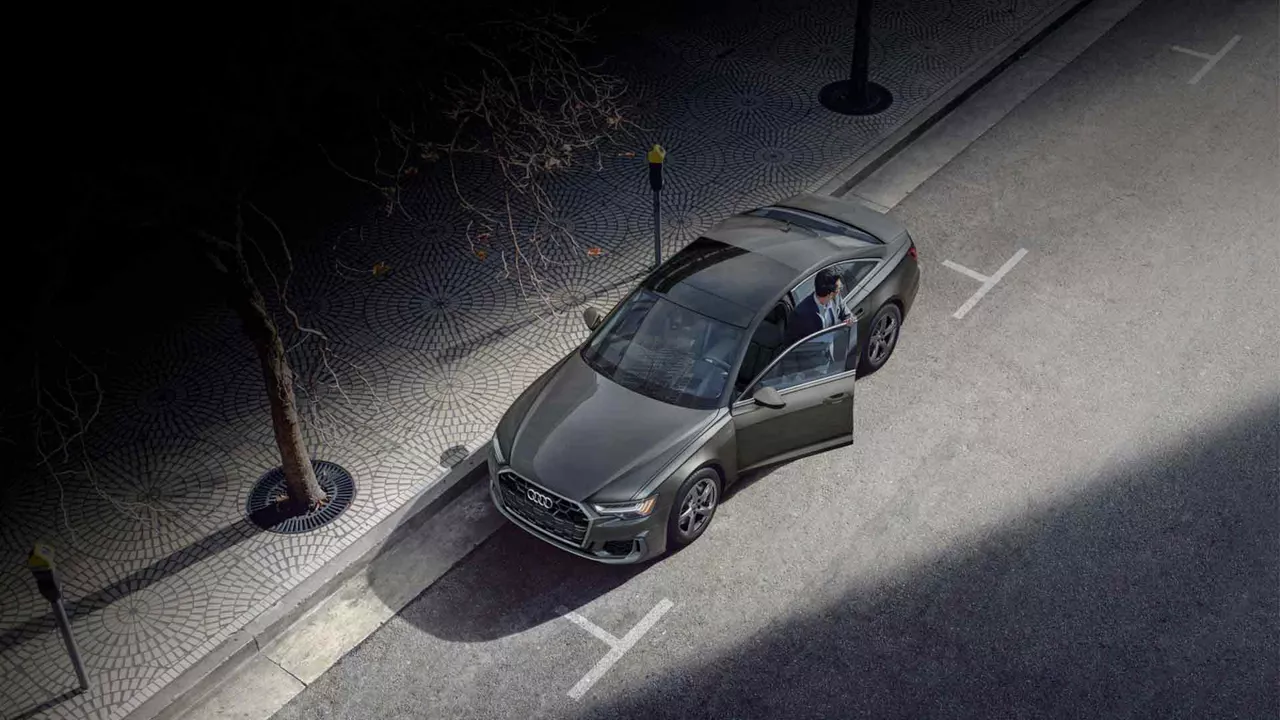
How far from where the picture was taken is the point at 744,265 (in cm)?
1005

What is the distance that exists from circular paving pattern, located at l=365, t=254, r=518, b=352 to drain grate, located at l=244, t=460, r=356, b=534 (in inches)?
66.5

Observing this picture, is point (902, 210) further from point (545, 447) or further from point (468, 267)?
point (545, 447)

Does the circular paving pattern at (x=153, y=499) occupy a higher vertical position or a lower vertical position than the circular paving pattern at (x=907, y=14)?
lower

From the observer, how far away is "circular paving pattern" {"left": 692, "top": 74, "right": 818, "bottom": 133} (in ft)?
46.4

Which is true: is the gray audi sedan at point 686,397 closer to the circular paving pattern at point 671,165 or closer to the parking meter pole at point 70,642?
the circular paving pattern at point 671,165

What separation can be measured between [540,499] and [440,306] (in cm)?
327

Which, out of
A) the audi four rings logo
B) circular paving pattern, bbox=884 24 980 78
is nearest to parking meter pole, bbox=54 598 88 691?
the audi four rings logo

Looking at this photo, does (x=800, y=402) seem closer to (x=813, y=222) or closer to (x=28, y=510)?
(x=813, y=222)

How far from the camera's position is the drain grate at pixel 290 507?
940cm

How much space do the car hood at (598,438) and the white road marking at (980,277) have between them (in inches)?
140

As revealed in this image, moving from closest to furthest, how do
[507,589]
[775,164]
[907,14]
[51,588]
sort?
[51,588], [507,589], [775,164], [907,14]

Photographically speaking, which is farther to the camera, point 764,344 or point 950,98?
point 950,98

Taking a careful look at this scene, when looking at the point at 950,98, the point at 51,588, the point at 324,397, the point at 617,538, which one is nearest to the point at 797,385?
the point at 617,538

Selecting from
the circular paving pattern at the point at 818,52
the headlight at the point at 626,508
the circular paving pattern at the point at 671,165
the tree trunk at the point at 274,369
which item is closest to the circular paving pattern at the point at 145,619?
the tree trunk at the point at 274,369
